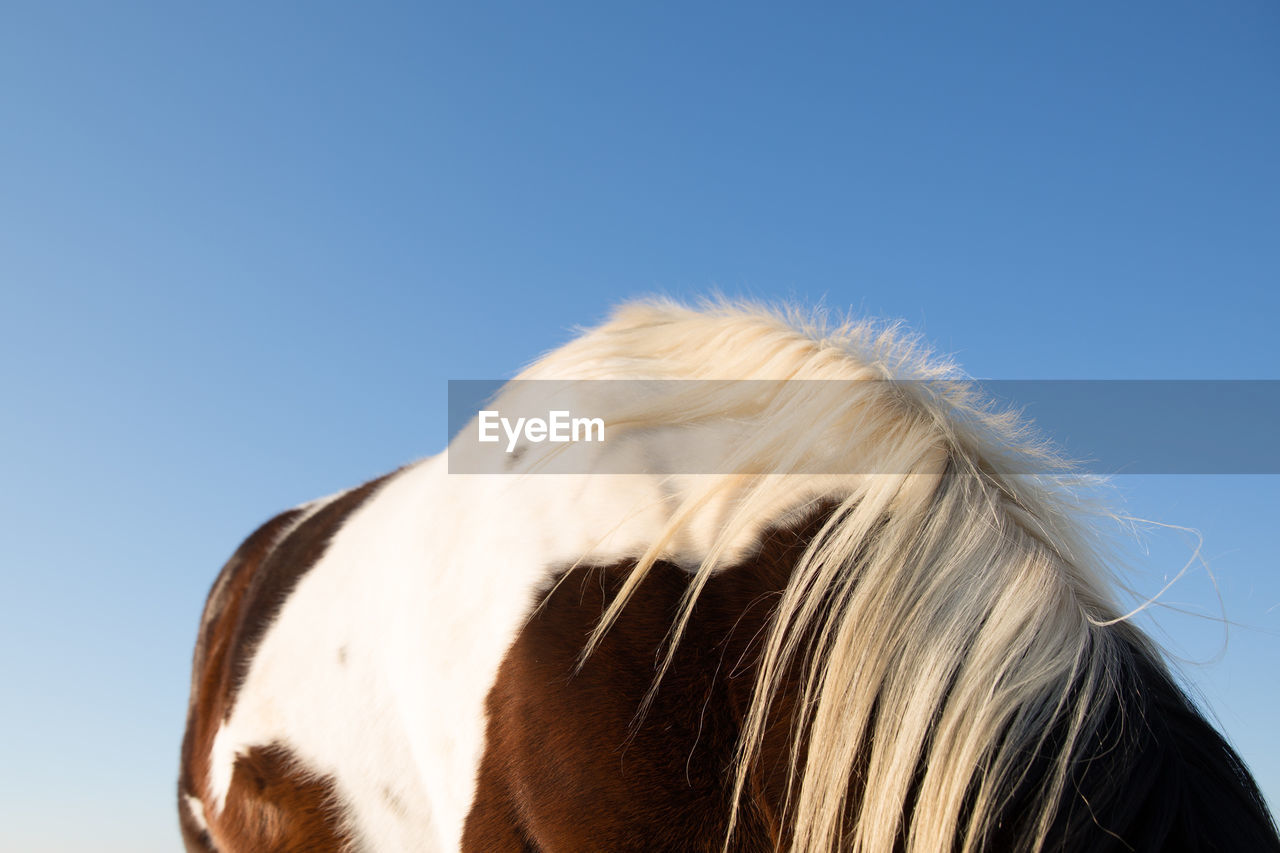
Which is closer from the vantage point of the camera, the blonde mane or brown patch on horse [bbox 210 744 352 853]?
the blonde mane

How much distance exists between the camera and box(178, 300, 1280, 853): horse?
3.09 feet

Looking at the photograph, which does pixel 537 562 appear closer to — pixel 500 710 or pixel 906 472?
pixel 500 710

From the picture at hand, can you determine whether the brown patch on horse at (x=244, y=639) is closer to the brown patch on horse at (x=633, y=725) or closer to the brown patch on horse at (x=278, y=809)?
the brown patch on horse at (x=278, y=809)

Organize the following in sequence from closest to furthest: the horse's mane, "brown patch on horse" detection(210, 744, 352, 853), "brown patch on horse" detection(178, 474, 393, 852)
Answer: the horse's mane < "brown patch on horse" detection(210, 744, 352, 853) < "brown patch on horse" detection(178, 474, 393, 852)

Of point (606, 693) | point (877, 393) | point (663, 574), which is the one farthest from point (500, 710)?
point (877, 393)

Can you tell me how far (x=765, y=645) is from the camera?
3.37 ft

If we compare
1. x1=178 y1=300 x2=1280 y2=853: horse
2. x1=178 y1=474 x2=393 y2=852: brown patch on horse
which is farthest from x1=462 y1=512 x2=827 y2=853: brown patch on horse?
x1=178 y1=474 x2=393 y2=852: brown patch on horse

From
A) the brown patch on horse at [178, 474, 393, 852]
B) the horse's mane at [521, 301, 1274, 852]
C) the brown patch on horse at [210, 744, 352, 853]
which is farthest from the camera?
the brown patch on horse at [178, 474, 393, 852]

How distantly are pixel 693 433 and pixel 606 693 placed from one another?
1.27 feet

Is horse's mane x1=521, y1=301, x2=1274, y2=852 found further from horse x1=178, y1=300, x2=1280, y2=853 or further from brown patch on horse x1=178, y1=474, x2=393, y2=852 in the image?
brown patch on horse x1=178, y1=474, x2=393, y2=852

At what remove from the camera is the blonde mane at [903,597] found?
944mm

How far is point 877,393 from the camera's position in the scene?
1.25 m

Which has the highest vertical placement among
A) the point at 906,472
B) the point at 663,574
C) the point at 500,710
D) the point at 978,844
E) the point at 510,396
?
the point at 510,396

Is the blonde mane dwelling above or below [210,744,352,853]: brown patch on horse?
above
